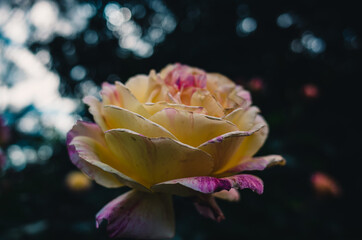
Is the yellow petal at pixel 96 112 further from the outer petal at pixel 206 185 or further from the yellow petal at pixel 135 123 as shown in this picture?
the outer petal at pixel 206 185

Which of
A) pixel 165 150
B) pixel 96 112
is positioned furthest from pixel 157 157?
pixel 96 112

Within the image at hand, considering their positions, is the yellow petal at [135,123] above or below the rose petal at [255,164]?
above

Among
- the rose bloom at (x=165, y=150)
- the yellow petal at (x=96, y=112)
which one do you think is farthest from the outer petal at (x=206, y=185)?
the yellow petal at (x=96, y=112)

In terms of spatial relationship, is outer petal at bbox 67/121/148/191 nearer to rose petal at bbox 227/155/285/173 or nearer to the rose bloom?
the rose bloom

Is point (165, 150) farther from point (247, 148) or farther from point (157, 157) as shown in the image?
point (247, 148)

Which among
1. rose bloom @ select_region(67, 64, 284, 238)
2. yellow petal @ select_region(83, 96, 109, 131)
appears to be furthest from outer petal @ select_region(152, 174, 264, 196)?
yellow petal @ select_region(83, 96, 109, 131)

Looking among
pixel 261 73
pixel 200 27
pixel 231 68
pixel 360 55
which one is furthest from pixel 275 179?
pixel 360 55

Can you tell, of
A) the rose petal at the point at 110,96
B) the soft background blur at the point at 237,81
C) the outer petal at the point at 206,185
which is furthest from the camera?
the soft background blur at the point at 237,81
